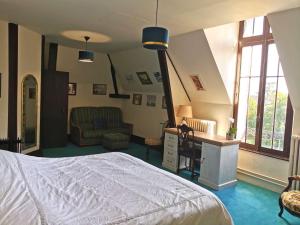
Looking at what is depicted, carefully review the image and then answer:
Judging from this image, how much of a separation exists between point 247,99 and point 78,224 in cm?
401

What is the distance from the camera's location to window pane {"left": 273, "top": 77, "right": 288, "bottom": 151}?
4020 millimetres

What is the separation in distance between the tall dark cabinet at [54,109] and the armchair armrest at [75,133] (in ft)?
1.05

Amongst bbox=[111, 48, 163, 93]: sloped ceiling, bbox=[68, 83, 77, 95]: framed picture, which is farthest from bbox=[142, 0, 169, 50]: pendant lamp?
bbox=[68, 83, 77, 95]: framed picture

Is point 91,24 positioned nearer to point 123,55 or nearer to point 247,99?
point 123,55

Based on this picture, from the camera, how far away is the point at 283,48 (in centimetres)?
338

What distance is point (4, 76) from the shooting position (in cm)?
439

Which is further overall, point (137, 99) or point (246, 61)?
point (137, 99)

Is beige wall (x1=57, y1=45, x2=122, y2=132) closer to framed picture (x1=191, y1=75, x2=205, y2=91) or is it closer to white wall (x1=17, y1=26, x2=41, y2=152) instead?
white wall (x1=17, y1=26, x2=41, y2=152)

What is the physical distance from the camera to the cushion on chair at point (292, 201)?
2.71m

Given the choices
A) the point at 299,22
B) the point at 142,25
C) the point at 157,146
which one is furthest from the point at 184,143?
the point at 299,22

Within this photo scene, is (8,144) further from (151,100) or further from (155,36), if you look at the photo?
(151,100)

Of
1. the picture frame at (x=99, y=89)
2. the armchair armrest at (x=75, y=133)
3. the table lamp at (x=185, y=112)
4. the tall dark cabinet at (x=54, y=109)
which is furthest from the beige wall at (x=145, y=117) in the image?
the tall dark cabinet at (x=54, y=109)

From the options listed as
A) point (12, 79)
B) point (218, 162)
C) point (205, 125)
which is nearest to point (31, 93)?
point (12, 79)

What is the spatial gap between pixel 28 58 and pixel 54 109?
1.57 metres
